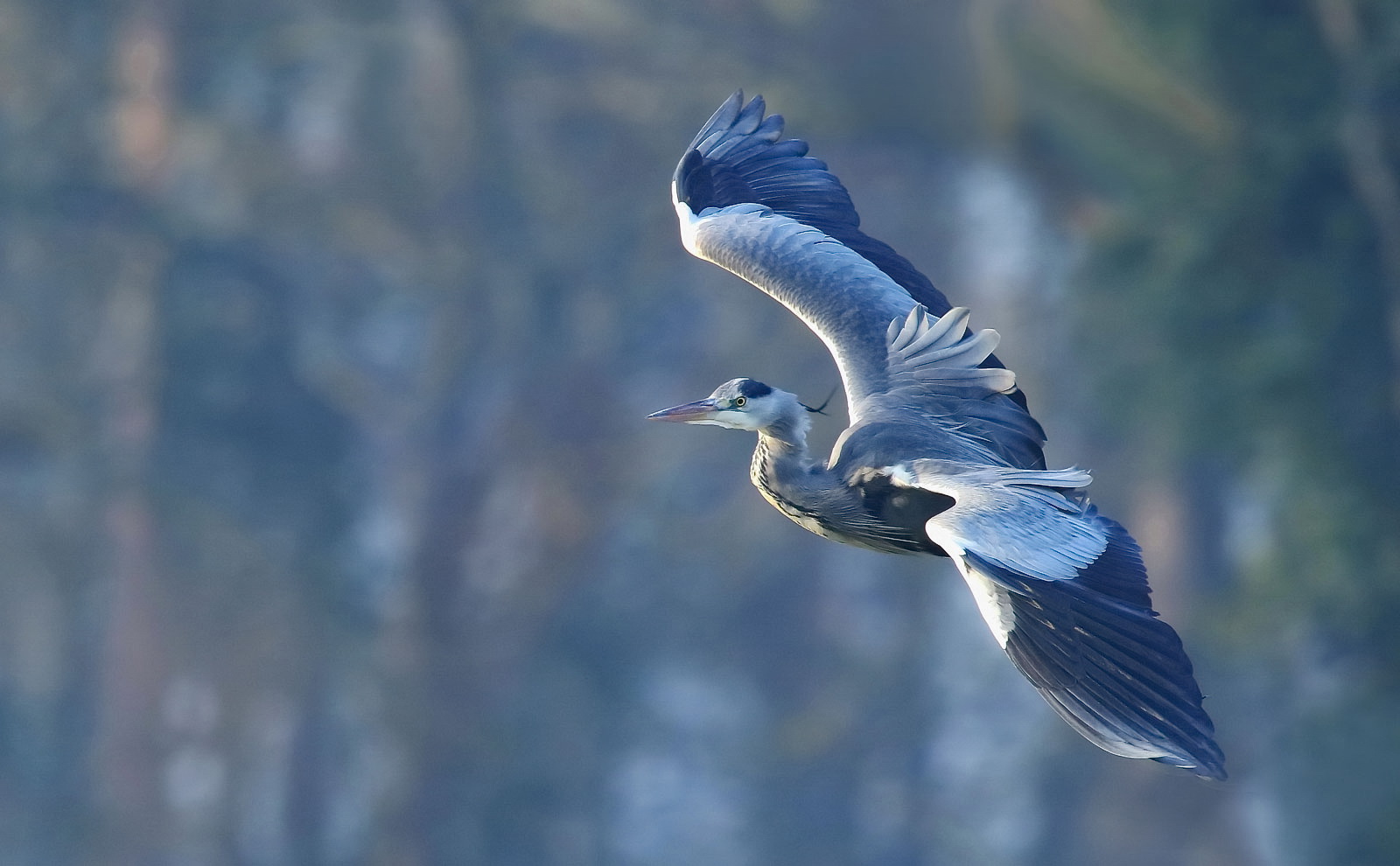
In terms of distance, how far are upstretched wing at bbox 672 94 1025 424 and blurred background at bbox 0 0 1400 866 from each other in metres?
10.1

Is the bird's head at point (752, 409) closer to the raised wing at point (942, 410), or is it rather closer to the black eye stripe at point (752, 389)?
the black eye stripe at point (752, 389)

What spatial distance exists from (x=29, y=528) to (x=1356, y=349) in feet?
38.3

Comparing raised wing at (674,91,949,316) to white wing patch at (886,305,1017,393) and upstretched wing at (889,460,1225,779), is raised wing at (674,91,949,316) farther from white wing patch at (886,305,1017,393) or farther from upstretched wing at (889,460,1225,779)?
upstretched wing at (889,460,1225,779)

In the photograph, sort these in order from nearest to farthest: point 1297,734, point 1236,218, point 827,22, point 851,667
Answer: point 1236,218 → point 1297,734 → point 827,22 → point 851,667

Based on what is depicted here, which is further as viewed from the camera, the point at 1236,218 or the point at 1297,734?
the point at 1297,734

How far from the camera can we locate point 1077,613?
15.9ft

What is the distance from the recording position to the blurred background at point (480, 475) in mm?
18078

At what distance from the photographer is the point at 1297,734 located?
15.3 metres

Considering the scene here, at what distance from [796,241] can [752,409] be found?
0.99m

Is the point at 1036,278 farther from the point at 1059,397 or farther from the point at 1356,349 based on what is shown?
the point at 1356,349

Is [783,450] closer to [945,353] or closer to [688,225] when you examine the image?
[945,353]

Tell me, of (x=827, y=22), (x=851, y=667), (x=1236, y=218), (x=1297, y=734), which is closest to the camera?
(x=1236, y=218)

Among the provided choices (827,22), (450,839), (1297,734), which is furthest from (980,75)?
(450,839)

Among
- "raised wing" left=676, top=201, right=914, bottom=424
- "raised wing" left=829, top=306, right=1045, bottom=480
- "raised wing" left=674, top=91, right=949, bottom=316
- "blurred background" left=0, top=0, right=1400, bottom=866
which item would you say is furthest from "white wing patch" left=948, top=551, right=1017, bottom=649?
"blurred background" left=0, top=0, right=1400, bottom=866
